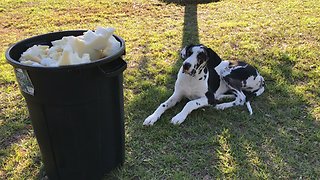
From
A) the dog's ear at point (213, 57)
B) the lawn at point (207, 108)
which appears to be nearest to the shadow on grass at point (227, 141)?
the lawn at point (207, 108)

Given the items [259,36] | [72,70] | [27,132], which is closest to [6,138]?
[27,132]

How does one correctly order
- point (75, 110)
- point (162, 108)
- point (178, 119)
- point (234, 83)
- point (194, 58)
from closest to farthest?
1. point (75, 110)
2. point (194, 58)
3. point (178, 119)
4. point (162, 108)
5. point (234, 83)

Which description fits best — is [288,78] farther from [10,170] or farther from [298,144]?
[10,170]

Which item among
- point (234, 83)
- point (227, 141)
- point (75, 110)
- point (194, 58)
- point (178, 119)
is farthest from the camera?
point (234, 83)

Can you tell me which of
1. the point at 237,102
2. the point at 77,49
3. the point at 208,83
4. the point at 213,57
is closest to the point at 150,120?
the point at 208,83

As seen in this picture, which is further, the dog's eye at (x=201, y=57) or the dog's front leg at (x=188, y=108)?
the dog's front leg at (x=188, y=108)

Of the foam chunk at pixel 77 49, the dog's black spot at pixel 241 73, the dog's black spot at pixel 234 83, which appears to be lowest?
the dog's black spot at pixel 234 83

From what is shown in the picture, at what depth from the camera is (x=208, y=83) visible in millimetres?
3961

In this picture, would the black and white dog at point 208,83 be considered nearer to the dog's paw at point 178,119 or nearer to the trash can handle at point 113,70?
the dog's paw at point 178,119

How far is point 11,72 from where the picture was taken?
4.89 meters

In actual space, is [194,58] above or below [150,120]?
above

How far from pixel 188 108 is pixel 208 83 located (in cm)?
42

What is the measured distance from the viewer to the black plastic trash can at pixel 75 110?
2.33m

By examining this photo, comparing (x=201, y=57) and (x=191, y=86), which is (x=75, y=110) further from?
(x=191, y=86)
